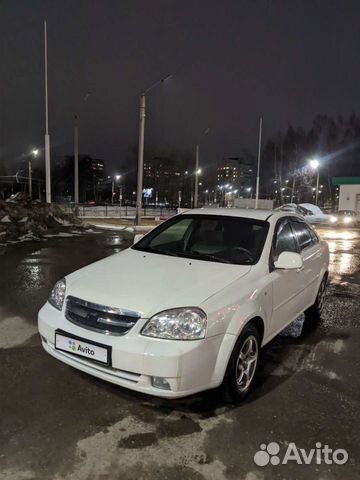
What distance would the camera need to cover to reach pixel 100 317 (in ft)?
10.3

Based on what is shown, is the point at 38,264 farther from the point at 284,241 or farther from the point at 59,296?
the point at 284,241

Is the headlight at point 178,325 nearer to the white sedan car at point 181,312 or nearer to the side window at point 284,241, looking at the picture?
the white sedan car at point 181,312

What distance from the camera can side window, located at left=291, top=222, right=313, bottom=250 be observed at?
197 inches

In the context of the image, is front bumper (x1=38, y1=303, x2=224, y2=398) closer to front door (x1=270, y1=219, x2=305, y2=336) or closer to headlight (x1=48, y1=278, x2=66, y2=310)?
headlight (x1=48, y1=278, x2=66, y2=310)

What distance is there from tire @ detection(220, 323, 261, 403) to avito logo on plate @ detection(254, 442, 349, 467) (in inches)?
20.5

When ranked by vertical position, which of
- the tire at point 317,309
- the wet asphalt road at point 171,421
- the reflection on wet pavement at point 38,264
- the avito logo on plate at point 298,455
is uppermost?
the tire at point 317,309

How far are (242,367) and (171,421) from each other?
2.49 ft

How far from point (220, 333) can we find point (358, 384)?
1731mm

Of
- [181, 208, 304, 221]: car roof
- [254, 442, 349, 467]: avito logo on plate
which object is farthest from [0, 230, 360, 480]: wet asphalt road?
[181, 208, 304, 221]: car roof

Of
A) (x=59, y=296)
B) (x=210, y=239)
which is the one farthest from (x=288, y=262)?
(x=59, y=296)

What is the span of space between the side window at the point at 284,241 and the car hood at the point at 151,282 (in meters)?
0.71

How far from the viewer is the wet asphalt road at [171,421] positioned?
2.60 m

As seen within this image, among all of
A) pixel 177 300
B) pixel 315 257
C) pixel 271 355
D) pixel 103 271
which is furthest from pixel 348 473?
pixel 315 257

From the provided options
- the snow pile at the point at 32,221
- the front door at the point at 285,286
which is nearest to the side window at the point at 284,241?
the front door at the point at 285,286
